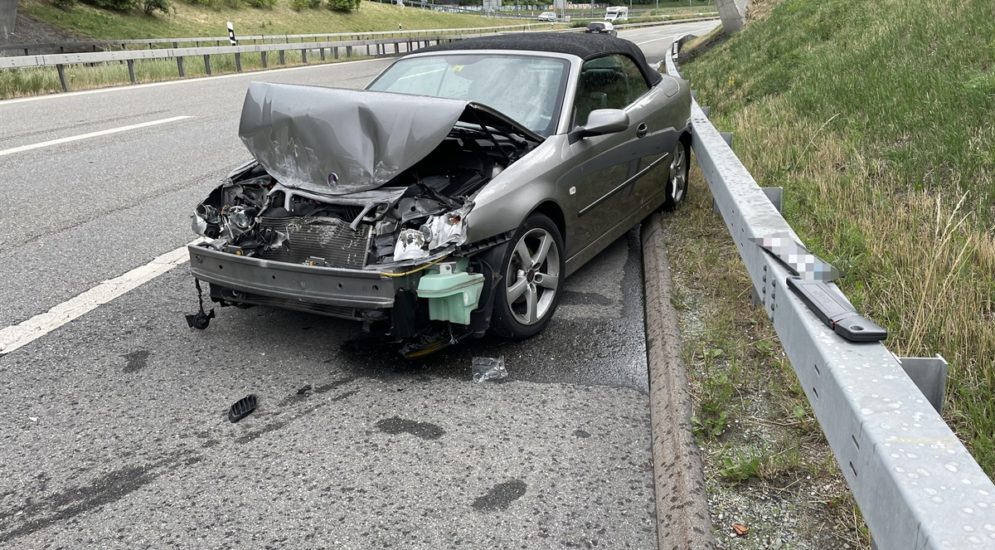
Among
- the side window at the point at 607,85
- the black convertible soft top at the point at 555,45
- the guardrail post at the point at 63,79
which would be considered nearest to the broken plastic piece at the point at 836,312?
the side window at the point at 607,85

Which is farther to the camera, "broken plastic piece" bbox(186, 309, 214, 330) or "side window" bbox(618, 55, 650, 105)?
"side window" bbox(618, 55, 650, 105)

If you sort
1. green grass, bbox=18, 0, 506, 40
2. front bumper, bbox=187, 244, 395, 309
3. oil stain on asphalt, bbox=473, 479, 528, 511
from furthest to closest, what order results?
1. green grass, bbox=18, 0, 506, 40
2. front bumper, bbox=187, 244, 395, 309
3. oil stain on asphalt, bbox=473, 479, 528, 511

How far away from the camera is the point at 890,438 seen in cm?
194

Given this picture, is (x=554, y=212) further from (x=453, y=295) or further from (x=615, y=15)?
(x=615, y=15)

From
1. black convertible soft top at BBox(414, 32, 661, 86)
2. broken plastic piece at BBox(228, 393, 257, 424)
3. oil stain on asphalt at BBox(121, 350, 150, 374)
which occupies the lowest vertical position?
oil stain on asphalt at BBox(121, 350, 150, 374)

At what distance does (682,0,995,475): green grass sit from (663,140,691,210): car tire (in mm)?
551

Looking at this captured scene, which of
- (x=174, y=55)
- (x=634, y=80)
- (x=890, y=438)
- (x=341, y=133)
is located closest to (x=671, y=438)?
(x=890, y=438)

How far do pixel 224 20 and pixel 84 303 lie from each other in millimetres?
44928

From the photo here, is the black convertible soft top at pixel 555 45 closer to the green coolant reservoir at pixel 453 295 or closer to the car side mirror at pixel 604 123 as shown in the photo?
the car side mirror at pixel 604 123

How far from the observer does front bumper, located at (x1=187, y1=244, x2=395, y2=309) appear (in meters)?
3.91

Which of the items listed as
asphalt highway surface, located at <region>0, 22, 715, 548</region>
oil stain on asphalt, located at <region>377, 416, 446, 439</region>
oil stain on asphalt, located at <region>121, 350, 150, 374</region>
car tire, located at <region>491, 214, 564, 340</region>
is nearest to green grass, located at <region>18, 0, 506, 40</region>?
asphalt highway surface, located at <region>0, 22, 715, 548</region>

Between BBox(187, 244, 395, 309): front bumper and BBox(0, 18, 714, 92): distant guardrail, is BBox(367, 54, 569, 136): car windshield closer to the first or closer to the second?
BBox(187, 244, 395, 309): front bumper

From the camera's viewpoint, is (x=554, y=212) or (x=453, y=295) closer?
(x=453, y=295)

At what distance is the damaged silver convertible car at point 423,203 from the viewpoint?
13.4ft
